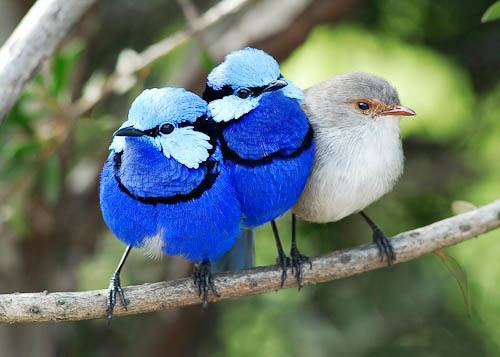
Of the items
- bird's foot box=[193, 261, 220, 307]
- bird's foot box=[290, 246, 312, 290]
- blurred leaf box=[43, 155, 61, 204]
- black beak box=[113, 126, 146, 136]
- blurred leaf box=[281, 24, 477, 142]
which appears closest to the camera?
black beak box=[113, 126, 146, 136]

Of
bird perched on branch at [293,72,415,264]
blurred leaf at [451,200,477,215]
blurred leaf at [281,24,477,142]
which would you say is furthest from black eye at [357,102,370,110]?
blurred leaf at [281,24,477,142]

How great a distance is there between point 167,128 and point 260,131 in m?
0.32

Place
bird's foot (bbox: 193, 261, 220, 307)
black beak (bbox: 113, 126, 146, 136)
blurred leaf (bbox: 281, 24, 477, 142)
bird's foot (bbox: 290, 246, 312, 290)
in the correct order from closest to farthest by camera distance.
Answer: black beak (bbox: 113, 126, 146, 136), bird's foot (bbox: 193, 261, 220, 307), bird's foot (bbox: 290, 246, 312, 290), blurred leaf (bbox: 281, 24, 477, 142)

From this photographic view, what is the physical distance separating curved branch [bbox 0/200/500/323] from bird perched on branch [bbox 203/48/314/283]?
0.23 meters

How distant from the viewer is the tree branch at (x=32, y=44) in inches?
125

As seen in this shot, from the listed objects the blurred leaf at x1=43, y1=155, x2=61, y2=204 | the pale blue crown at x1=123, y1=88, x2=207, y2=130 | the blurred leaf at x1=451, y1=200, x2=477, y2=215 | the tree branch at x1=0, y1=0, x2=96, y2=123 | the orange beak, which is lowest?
the blurred leaf at x1=451, y1=200, x2=477, y2=215

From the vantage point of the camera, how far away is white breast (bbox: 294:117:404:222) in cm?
321

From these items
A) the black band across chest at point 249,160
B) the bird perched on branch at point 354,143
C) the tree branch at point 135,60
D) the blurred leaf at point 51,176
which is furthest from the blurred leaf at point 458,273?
the blurred leaf at point 51,176

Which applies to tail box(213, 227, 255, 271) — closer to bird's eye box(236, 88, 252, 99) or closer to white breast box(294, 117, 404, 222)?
white breast box(294, 117, 404, 222)

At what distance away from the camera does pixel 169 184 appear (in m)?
→ 2.89

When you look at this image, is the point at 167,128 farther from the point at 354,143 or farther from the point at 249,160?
the point at 354,143

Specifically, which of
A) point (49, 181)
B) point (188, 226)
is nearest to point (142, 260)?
point (49, 181)

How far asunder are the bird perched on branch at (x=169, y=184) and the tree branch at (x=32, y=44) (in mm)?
464

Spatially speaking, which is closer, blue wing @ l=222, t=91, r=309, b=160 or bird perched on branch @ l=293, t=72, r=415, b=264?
blue wing @ l=222, t=91, r=309, b=160
